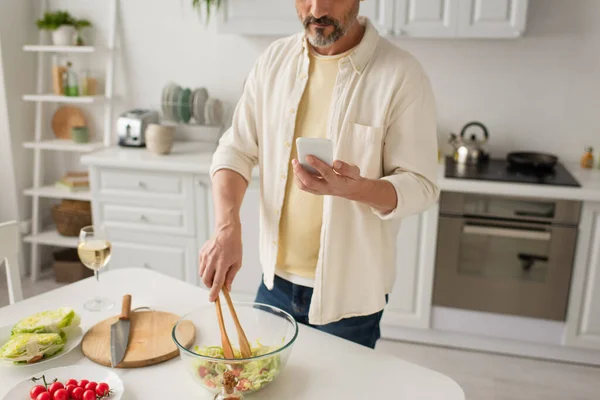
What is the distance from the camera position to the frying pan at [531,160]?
260cm

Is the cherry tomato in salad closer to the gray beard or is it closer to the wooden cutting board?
the wooden cutting board

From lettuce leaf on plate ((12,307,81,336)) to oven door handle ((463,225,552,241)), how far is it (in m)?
1.85

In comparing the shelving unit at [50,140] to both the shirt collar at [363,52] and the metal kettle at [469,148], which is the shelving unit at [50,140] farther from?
the shirt collar at [363,52]

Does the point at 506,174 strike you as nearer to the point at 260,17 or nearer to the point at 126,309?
the point at 260,17

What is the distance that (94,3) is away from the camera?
130 inches

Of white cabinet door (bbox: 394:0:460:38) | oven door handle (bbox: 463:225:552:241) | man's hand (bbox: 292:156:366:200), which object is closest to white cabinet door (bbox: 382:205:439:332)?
oven door handle (bbox: 463:225:552:241)

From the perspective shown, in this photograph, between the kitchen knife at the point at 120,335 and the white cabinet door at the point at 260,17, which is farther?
the white cabinet door at the point at 260,17

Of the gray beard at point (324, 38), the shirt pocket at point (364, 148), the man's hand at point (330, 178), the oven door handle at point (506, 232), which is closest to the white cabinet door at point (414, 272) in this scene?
the oven door handle at point (506, 232)

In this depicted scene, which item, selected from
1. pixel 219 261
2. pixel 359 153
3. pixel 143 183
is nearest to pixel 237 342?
pixel 219 261

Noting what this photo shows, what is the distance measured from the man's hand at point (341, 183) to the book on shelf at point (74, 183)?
2.51 metres

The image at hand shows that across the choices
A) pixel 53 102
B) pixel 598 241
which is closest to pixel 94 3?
pixel 53 102

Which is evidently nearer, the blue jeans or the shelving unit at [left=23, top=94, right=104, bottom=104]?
the blue jeans

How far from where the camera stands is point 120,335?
1162mm

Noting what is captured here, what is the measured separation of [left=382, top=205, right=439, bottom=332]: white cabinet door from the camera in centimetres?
258
